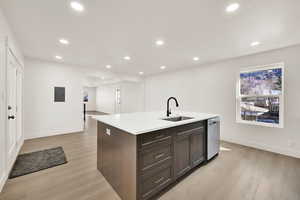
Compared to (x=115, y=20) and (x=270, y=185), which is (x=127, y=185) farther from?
(x=115, y=20)

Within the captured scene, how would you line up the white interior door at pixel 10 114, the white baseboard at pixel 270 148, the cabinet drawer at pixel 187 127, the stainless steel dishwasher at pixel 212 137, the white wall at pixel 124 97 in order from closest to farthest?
the cabinet drawer at pixel 187 127, the white interior door at pixel 10 114, the stainless steel dishwasher at pixel 212 137, the white baseboard at pixel 270 148, the white wall at pixel 124 97

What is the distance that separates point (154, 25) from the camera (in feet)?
6.95

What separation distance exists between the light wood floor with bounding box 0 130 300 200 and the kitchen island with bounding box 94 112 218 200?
7.6 inches

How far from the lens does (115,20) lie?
6.51 ft

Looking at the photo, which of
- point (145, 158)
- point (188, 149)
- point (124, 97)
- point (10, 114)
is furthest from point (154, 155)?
point (124, 97)

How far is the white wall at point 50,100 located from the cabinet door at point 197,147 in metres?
4.33

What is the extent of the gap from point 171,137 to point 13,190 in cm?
238

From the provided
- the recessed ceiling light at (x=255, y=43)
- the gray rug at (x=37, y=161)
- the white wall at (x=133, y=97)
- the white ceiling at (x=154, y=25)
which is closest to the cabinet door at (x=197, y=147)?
the white ceiling at (x=154, y=25)

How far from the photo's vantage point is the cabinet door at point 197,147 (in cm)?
220

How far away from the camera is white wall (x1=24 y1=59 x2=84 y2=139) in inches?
155

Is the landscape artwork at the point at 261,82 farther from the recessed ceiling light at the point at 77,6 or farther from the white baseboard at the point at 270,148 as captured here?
the recessed ceiling light at the point at 77,6

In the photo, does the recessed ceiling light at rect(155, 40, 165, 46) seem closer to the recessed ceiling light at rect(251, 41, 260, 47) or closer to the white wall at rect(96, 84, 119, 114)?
the recessed ceiling light at rect(251, 41, 260, 47)

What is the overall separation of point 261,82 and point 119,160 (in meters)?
3.97

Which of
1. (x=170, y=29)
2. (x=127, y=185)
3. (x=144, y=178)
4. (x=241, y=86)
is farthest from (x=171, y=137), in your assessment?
(x=241, y=86)
